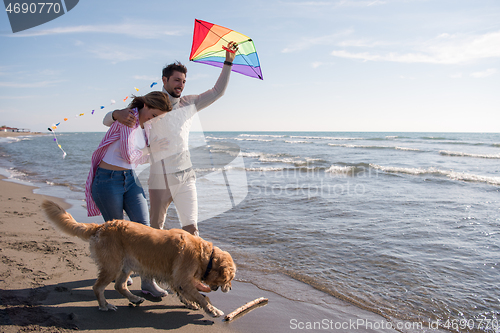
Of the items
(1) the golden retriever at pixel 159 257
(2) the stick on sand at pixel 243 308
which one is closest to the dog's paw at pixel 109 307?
(1) the golden retriever at pixel 159 257

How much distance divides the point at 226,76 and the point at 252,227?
13.0 feet

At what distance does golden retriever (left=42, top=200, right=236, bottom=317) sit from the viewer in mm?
2938

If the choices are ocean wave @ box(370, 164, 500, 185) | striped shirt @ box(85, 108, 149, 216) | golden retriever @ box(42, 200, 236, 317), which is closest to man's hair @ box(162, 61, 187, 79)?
striped shirt @ box(85, 108, 149, 216)

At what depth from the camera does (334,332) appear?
313 cm

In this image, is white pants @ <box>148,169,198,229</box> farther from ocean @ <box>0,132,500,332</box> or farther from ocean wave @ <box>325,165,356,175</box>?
ocean wave @ <box>325,165,356,175</box>

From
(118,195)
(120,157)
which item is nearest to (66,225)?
(118,195)

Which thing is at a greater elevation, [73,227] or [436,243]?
[73,227]

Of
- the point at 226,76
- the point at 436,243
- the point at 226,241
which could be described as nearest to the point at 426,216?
the point at 436,243

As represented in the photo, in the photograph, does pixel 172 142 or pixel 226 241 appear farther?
pixel 226 241

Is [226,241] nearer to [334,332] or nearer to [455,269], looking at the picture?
[334,332]

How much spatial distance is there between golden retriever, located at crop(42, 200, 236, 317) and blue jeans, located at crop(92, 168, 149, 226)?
0.30 metres

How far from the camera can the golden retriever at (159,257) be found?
2.94 metres

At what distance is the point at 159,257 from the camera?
117 inches

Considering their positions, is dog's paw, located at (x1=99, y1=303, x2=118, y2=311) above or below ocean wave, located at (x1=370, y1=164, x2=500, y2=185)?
below
